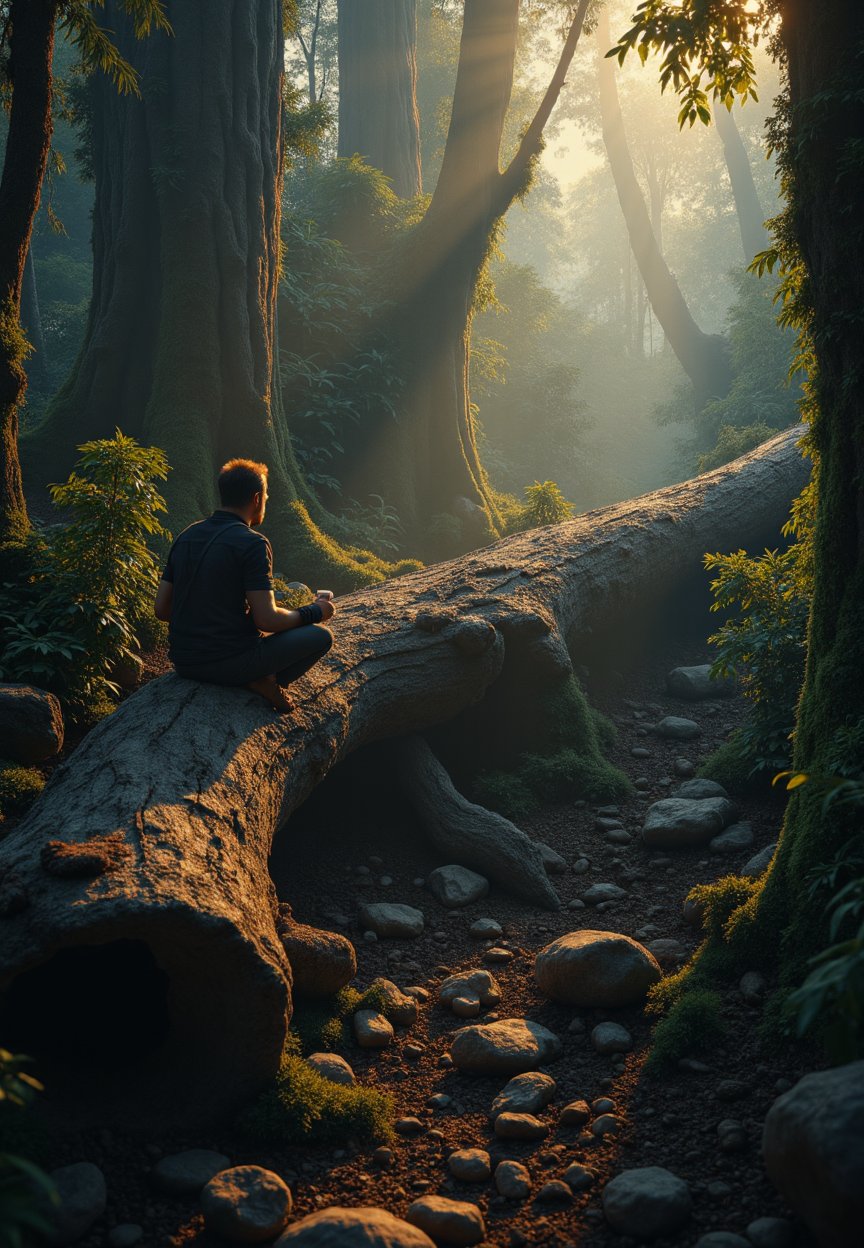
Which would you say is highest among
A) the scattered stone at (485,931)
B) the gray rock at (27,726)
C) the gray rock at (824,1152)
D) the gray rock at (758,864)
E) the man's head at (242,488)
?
the man's head at (242,488)

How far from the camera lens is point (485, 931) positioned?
541 centimetres

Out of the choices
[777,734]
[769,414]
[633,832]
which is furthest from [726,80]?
[769,414]

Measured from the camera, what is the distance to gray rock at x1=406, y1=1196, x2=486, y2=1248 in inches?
122

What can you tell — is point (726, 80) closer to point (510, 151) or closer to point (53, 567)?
point (53, 567)

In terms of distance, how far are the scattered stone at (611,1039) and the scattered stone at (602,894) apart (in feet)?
4.84

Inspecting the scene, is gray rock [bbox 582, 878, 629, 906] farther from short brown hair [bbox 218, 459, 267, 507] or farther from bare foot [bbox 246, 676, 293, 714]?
short brown hair [bbox 218, 459, 267, 507]

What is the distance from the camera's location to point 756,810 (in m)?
6.56

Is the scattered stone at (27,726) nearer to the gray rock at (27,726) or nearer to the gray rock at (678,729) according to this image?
the gray rock at (27,726)

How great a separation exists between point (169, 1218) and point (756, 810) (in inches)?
184

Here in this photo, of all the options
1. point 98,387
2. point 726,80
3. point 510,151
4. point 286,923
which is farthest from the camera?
point 510,151

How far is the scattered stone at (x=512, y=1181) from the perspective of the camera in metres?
3.32

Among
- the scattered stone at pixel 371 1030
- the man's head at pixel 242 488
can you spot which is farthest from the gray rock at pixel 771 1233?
the man's head at pixel 242 488

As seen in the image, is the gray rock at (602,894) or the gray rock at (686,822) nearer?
the gray rock at (602,894)

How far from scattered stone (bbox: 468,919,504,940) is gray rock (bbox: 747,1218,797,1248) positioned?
8.54 feet
